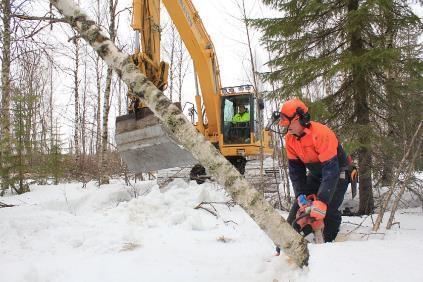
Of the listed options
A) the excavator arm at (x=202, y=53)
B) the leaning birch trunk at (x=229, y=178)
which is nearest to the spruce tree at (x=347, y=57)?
the excavator arm at (x=202, y=53)

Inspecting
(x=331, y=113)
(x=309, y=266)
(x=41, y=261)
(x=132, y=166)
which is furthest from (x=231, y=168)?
(x=331, y=113)

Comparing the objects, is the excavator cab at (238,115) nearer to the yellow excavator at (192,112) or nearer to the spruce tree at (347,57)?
the yellow excavator at (192,112)

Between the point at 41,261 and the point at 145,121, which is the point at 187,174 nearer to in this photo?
the point at 145,121

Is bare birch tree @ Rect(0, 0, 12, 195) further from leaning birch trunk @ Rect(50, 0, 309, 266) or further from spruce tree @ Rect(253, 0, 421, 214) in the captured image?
leaning birch trunk @ Rect(50, 0, 309, 266)

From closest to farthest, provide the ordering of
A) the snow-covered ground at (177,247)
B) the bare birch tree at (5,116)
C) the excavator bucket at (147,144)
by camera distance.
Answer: the snow-covered ground at (177,247)
the excavator bucket at (147,144)
the bare birch tree at (5,116)

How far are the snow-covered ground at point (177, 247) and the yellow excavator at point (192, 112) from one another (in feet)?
2.59

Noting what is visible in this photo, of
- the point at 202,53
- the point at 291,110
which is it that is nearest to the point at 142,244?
the point at 291,110

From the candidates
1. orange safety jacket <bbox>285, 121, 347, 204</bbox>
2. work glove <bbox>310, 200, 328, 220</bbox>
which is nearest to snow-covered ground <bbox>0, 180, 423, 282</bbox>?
work glove <bbox>310, 200, 328, 220</bbox>

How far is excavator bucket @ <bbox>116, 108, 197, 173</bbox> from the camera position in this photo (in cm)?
641

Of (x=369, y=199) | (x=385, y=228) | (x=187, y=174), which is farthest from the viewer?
(x=187, y=174)

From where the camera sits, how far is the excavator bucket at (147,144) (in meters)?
6.41

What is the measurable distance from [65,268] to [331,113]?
557 centimetres

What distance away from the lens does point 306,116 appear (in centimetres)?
365

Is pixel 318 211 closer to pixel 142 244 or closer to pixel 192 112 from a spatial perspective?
pixel 142 244
